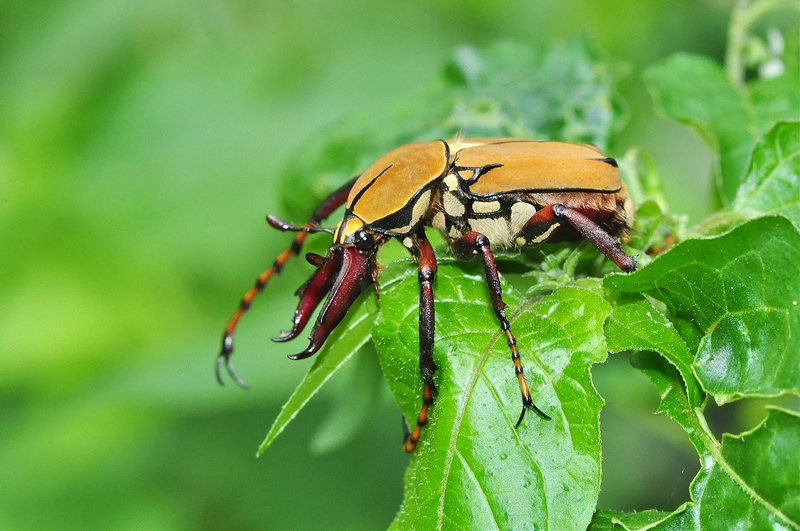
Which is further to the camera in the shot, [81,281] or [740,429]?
[81,281]

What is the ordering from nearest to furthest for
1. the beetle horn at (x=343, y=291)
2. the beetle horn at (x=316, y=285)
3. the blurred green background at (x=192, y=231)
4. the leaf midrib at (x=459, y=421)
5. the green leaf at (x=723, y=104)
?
1. the leaf midrib at (x=459, y=421)
2. the beetle horn at (x=343, y=291)
3. the beetle horn at (x=316, y=285)
4. the green leaf at (x=723, y=104)
5. the blurred green background at (x=192, y=231)

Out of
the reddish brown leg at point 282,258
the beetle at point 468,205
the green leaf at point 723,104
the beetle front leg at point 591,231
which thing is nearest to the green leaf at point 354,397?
the reddish brown leg at point 282,258

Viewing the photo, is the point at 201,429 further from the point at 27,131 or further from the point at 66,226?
the point at 27,131

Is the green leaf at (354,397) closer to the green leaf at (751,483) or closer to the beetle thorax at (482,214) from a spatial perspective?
the beetle thorax at (482,214)

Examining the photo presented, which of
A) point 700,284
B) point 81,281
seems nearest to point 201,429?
point 81,281

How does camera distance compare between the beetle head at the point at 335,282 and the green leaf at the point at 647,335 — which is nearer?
the green leaf at the point at 647,335

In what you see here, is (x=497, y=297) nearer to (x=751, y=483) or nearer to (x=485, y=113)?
(x=751, y=483)

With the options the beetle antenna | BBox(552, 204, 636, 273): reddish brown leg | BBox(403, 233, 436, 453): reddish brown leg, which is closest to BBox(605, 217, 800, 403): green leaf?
BBox(552, 204, 636, 273): reddish brown leg
